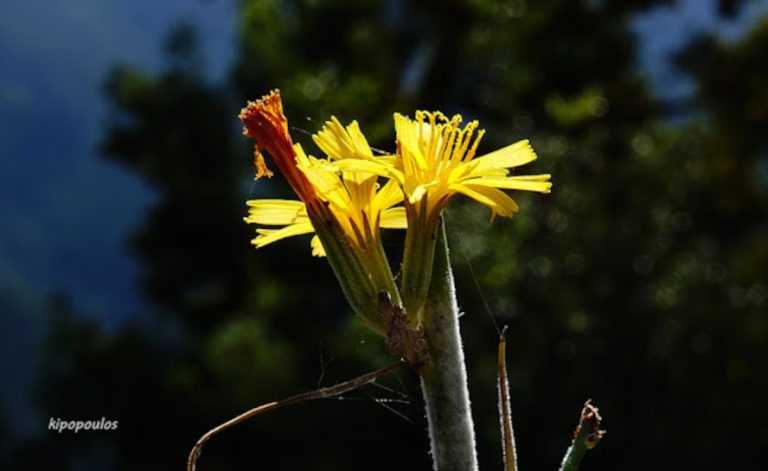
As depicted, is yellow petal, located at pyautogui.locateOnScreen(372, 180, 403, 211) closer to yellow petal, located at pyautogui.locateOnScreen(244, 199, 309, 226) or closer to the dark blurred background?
yellow petal, located at pyautogui.locateOnScreen(244, 199, 309, 226)

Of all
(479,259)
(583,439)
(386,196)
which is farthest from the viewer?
(479,259)

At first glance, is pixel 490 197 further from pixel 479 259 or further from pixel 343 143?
pixel 479 259

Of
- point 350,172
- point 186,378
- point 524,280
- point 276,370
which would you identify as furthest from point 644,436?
point 350,172

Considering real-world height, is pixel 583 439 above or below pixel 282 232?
below

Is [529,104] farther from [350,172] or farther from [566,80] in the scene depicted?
[350,172]

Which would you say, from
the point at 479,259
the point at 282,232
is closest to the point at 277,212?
the point at 282,232

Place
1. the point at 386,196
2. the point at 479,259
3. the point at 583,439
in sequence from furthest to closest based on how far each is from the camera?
the point at 479,259, the point at 386,196, the point at 583,439

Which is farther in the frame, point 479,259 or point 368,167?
point 479,259
